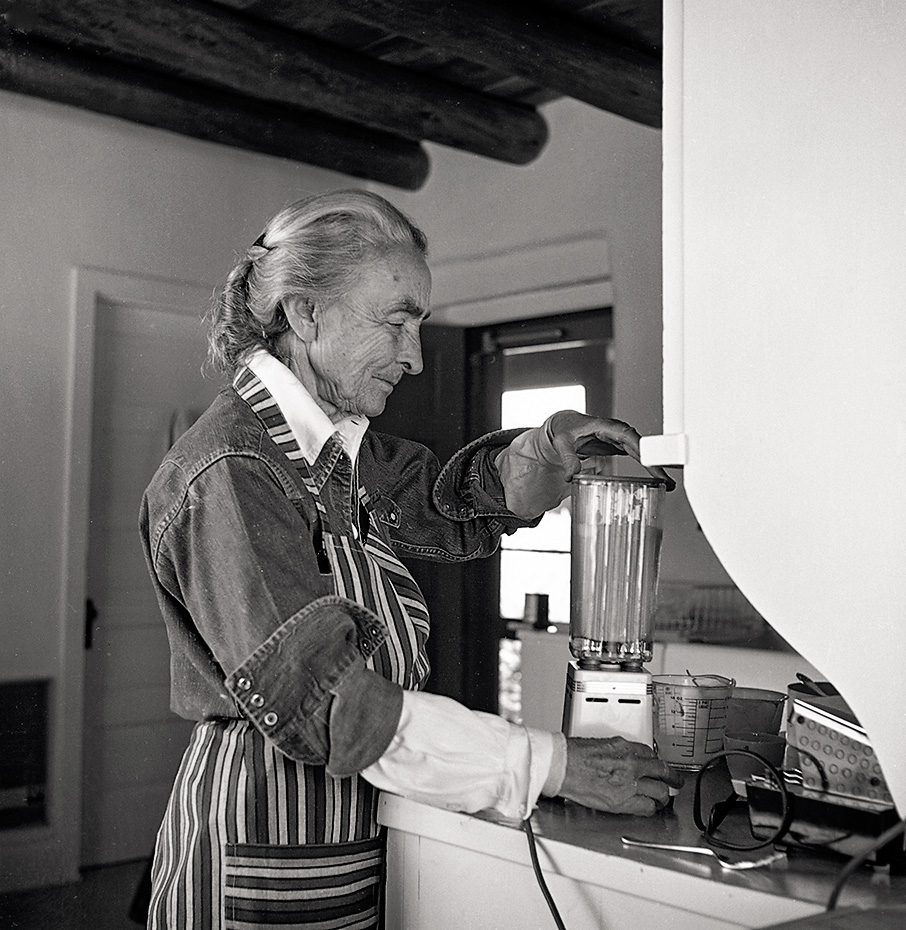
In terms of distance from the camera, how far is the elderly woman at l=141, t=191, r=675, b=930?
4.14 feet

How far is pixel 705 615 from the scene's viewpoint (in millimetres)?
2328

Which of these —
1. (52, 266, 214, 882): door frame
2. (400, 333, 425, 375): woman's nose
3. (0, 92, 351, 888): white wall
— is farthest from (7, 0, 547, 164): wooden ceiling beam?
(400, 333, 425, 375): woman's nose

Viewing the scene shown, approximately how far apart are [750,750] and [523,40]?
1.47 metres

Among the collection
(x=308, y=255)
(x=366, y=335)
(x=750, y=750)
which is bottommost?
(x=750, y=750)

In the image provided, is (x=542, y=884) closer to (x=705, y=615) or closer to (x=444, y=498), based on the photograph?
(x=444, y=498)

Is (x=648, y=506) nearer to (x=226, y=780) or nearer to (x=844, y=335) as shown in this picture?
(x=844, y=335)

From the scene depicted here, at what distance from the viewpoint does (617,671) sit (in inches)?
57.3

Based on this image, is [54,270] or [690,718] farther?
[54,270]

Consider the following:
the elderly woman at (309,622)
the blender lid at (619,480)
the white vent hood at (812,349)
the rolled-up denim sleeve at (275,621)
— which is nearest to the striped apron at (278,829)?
the elderly woman at (309,622)

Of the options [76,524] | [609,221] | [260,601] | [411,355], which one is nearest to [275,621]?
[260,601]

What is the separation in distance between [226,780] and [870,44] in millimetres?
1128

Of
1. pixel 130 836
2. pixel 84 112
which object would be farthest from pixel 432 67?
pixel 130 836

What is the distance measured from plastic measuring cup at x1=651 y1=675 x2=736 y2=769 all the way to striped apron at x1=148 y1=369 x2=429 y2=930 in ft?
1.20

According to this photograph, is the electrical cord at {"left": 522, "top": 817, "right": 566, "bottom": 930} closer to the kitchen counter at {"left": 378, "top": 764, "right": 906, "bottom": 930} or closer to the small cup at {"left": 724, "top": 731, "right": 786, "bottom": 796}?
the kitchen counter at {"left": 378, "top": 764, "right": 906, "bottom": 930}
